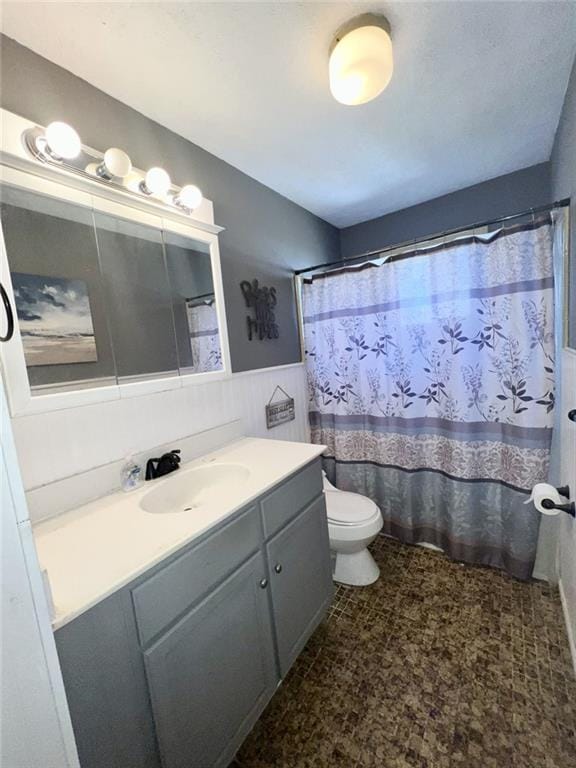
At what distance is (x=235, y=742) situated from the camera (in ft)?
3.18

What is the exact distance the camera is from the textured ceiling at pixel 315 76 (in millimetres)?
968

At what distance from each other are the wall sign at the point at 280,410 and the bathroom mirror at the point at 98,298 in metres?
0.50

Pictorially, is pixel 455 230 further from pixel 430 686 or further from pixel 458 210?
pixel 430 686

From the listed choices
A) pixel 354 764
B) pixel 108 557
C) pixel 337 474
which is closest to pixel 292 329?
pixel 337 474

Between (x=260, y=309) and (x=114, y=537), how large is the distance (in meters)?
1.37

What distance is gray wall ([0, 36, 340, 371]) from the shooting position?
40.5 inches

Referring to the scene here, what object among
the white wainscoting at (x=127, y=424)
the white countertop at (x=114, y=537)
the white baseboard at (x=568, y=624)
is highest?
the white wainscoting at (x=127, y=424)

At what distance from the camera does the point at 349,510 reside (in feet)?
5.74

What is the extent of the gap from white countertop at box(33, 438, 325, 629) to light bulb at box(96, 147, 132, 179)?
115 centimetres

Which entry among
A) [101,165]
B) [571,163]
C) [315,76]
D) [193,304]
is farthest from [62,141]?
[571,163]

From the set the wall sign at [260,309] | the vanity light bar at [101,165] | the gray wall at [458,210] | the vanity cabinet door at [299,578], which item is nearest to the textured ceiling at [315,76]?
the gray wall at [458,210]

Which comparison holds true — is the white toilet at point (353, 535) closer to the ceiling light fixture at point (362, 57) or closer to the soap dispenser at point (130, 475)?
the soap dispenser at point (130, 475)

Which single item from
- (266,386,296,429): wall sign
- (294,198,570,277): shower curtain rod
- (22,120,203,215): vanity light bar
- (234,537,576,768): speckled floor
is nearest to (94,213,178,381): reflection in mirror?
(22,120,203,215): vanity light bar

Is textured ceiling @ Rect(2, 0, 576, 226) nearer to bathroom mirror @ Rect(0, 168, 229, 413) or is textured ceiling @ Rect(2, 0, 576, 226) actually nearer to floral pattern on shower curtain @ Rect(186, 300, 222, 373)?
bathroom mirror @ Rect(0, 168, 229, 413)
